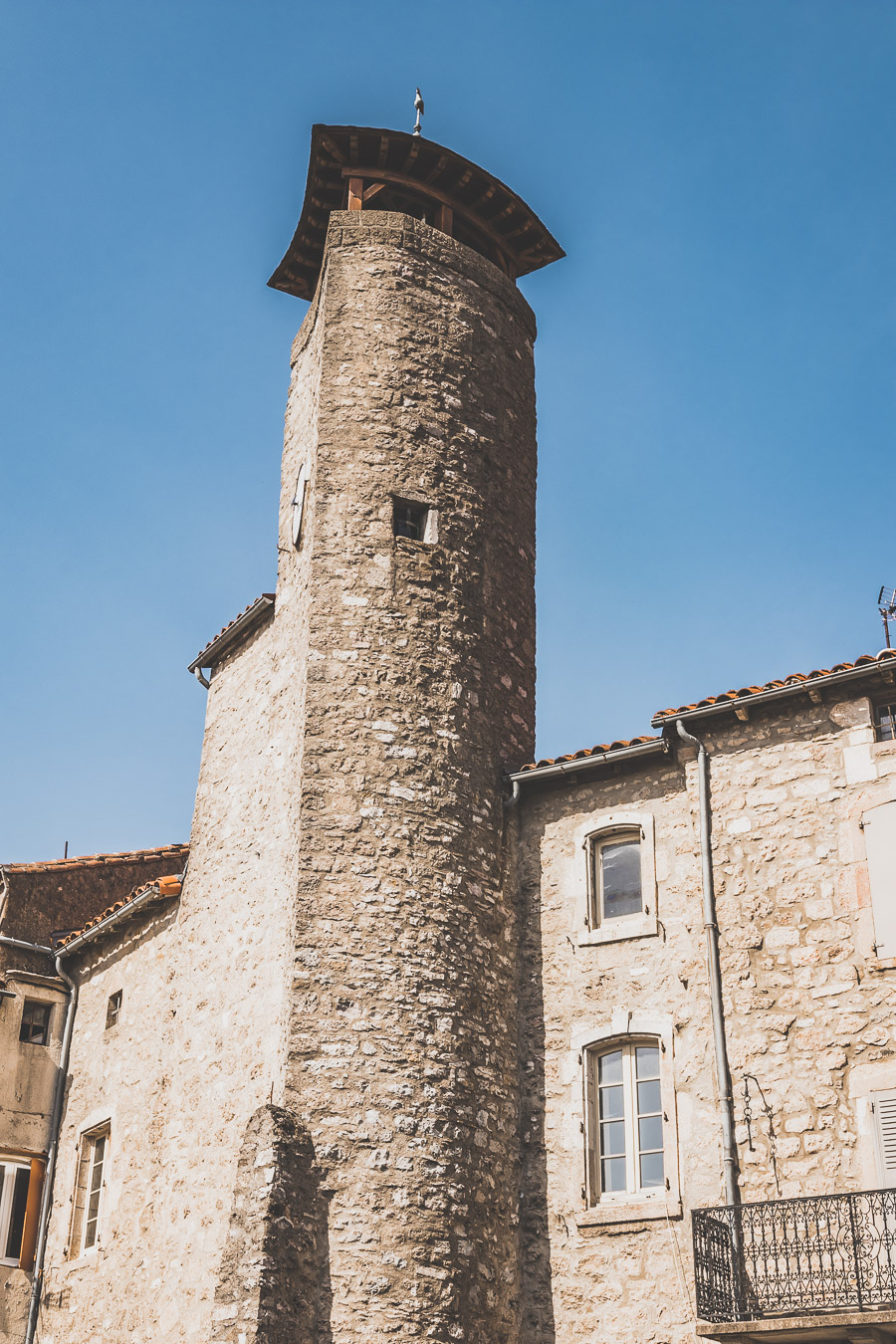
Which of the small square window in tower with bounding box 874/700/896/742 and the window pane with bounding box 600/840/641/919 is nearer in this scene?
the small square window in tower with bounding box 874/700/896/742

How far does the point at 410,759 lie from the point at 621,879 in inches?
103

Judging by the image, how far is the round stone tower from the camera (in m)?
14.1

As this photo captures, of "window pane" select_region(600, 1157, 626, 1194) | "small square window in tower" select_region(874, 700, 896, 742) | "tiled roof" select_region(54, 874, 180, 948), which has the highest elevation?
"small square window in tower" select_region(874, 700, 896, 742)

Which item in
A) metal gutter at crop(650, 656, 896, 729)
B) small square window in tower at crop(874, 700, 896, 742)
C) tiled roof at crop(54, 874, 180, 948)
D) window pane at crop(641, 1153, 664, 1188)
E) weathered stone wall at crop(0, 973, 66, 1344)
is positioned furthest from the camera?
weathered stone wall at crop(0, 973, 66, 1344)

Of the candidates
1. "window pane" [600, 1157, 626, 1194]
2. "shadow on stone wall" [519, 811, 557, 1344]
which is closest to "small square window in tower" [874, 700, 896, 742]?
"shadow on stone wall" [519, 811, 557, 1344]

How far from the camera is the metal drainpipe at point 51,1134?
63.6 feet

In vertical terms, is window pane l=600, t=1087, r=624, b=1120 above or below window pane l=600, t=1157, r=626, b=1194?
above

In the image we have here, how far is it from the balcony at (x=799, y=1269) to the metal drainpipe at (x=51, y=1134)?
393 inches

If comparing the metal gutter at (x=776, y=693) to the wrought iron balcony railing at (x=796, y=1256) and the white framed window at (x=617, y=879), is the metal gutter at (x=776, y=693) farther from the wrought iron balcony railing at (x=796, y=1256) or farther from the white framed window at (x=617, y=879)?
the wrought iron balcony railing at (x=796, y=1256)

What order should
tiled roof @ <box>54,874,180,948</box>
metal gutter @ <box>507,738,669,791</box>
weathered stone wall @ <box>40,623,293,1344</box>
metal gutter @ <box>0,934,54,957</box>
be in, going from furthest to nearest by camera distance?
metal gutter @ <box>0,934,54,957</box> < tiled roof @ <box>54,874,180,948</box> < metal gutter @ <box>507,738,669,791</box> < weathered stone wall @ <box>40,623,293,1344</box>

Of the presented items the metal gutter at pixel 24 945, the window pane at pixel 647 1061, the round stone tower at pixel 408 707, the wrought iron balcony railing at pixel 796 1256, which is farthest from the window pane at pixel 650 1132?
the metal gutter at pixel 24 945

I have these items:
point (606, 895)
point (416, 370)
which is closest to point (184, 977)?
point (606, 895)

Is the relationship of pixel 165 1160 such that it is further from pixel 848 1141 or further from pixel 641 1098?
pixel 848 1141

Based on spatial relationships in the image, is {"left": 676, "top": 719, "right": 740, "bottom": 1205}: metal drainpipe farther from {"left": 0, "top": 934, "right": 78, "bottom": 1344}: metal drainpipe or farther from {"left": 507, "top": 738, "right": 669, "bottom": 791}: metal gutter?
{"left": 0, "top": 934, "right": 78, "bottom": 1344}: metal drainpipe
